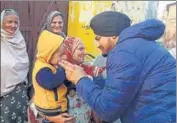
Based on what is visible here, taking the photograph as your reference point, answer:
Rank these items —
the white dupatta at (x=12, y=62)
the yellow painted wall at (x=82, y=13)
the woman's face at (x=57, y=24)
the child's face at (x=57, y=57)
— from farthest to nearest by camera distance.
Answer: the yellow painted wall at (x=82, y=13)
the woman's face at (x=57, y=24)
the white dupatta at (x=12, y=62)
the child's face at (x=57, y=57)

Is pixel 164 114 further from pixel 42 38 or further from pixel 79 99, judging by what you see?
pixel 42 38

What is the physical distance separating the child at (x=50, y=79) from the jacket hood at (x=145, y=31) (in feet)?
1.61

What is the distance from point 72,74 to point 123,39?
1.05 feet

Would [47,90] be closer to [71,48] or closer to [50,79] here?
[50,79]

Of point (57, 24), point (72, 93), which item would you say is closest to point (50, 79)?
point (72, 93)

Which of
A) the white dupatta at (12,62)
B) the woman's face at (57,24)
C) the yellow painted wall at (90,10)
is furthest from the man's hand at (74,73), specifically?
the yellow painted wall at (90,10)

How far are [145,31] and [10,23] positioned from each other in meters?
2.32

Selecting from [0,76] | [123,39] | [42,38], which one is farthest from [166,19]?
[123,39]

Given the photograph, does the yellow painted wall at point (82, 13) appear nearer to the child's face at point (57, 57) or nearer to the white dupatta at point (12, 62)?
the white dupatta at point (12, 62)

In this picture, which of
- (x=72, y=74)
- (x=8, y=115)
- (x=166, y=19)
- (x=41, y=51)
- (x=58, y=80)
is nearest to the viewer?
(x=72, y=74)

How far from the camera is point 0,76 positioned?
142 inches

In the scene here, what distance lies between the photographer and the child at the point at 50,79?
6.50ft

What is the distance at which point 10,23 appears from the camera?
12.1 ft

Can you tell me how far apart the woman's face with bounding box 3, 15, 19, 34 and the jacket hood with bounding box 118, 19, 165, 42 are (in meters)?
2.25
